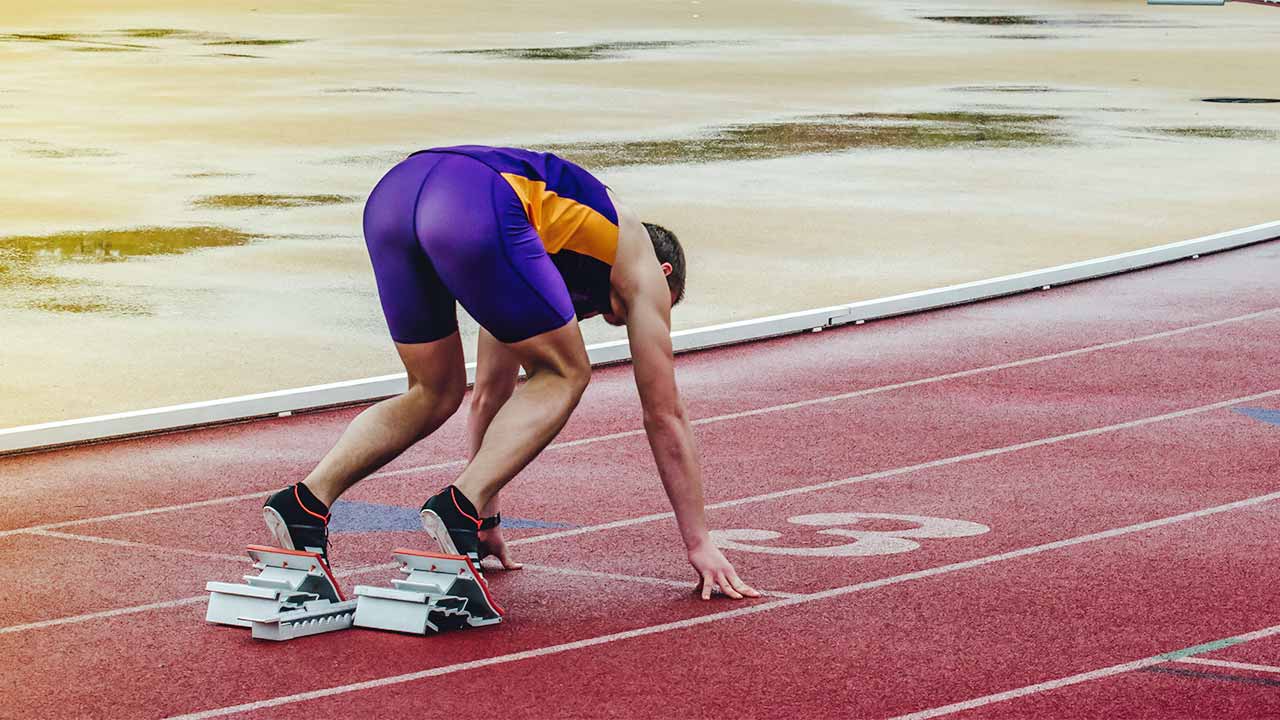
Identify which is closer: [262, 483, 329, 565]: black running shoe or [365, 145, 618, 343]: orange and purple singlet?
[365, 145, 618, 343]: orange and purple singlet

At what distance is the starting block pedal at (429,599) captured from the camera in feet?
18.2

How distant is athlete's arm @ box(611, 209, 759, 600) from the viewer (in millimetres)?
5633

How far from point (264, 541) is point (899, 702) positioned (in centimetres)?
261

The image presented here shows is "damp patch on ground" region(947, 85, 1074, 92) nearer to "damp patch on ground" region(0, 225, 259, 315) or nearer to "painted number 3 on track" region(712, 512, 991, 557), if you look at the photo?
"damp patch on ground" region(0, 225, 259, 315)

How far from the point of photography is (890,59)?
107ft

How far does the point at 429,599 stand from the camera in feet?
18.2

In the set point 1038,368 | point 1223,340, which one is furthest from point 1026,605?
point 1223,340

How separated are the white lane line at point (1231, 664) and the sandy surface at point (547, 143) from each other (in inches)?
206

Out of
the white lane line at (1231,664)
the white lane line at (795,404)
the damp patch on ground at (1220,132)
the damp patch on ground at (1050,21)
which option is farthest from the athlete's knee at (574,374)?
the damp patch on ground at (1050,21)

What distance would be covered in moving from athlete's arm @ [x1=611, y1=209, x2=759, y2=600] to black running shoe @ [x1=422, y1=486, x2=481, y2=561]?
0.62 m

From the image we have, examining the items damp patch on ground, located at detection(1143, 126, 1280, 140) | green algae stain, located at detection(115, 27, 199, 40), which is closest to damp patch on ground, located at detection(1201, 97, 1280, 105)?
damp patch on ground, located at detection(1143, 126, 1280, 140)

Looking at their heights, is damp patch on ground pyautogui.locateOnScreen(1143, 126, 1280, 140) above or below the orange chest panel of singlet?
below

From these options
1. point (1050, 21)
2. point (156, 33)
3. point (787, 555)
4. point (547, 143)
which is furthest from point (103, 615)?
point (1050, 21)

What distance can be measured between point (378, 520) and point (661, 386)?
1756mm
